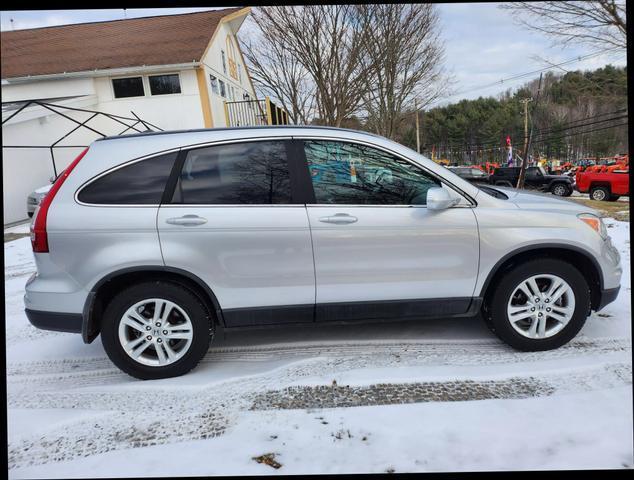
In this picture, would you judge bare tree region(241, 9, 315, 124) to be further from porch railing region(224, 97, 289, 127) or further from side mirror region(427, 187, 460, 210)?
side mirror region(427, 187, 460, 210)

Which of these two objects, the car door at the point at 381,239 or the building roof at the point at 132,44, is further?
the building roof at the point at 132,44

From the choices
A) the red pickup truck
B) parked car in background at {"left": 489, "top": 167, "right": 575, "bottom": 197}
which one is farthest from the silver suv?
parked car in background at {"left": 489, "top": 167, "right": 575, "bottom": 197}

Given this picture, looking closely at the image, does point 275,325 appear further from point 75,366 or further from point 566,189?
point 566,189

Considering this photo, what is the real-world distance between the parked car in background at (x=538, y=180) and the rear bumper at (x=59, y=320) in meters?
22.3

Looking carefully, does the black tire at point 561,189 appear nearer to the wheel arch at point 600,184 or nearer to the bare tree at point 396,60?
the wheel arch at point 600,184

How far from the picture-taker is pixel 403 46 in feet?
38.2

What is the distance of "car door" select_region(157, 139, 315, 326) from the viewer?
2.90 meters

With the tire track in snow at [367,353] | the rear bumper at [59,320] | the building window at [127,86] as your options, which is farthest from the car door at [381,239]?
the building window at [127,86]

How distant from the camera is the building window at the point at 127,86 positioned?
14.9 meters

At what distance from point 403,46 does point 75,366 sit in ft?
37.5

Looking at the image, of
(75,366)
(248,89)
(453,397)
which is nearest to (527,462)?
(453,397)

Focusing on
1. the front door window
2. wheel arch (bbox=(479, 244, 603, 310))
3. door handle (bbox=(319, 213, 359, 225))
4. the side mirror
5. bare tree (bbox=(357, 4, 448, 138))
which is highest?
bare tree (bbox=(357, 4, 448, 138))

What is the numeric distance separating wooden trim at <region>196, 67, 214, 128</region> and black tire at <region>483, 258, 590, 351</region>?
45.7 ft

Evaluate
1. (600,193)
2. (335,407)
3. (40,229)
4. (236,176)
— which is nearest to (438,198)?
(236,176)
